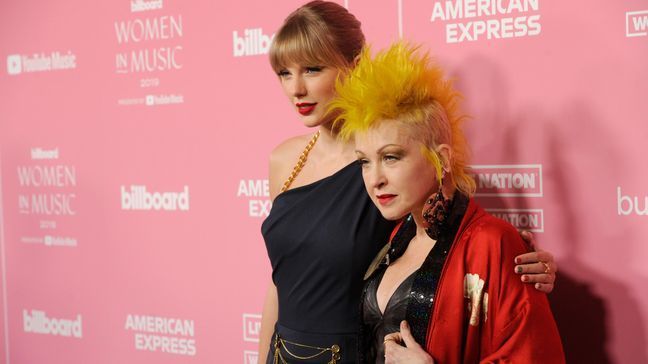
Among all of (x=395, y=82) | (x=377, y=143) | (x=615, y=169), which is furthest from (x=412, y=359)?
(x=615, y=169)

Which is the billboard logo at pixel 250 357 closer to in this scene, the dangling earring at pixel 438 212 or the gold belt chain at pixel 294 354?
the gold belt chain at pixel 294 354

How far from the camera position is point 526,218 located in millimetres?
1849

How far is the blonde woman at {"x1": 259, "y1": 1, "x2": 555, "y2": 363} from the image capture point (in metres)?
1.71

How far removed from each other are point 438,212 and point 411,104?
21cm

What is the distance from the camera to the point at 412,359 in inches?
55.4

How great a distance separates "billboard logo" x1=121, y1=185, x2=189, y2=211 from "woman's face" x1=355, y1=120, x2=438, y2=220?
3.85 feet

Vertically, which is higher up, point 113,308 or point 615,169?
point 615,169

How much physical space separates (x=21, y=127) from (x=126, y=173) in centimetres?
58

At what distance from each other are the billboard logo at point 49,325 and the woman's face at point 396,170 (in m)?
1.76

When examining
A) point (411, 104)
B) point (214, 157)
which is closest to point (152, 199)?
point (214, 157)

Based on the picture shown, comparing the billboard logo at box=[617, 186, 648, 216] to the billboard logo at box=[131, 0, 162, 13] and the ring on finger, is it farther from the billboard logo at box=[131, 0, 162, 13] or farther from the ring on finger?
the billboard logo at box=[131, 0, 162, 13]

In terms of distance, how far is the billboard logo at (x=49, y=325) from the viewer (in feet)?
9.32

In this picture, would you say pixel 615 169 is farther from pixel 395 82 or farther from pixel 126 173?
pixel 126 173

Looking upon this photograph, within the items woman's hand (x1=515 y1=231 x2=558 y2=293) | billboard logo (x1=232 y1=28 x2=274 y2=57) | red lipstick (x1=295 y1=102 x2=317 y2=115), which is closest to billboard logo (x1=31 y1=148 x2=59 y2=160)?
billboard logo (x1=232 y1=28 x2=274 y2=57)
